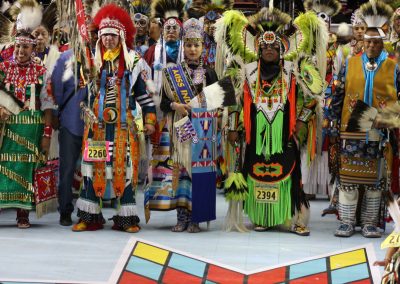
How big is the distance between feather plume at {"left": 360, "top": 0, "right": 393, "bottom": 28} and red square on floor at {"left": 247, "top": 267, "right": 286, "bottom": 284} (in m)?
2.00

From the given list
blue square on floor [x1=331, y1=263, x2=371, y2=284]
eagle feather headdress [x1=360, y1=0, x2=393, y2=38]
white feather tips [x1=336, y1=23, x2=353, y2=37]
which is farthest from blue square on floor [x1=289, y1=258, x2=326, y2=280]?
white feather tips [x1=336, y1=23, x2=353, y2=37]

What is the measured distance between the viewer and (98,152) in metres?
7.13

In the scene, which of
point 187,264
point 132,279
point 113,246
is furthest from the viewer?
point 113,246

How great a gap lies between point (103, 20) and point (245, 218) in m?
1.90

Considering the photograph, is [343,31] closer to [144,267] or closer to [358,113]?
[358,113]

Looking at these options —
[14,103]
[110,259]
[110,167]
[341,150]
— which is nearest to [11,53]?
[14,103]

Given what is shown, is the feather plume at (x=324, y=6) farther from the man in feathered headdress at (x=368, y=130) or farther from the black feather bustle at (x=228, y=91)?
the black feather bustle at (x=228, y=91)

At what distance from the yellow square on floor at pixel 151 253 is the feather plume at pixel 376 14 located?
7.41 feet

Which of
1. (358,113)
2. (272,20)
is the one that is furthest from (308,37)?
(358,113)

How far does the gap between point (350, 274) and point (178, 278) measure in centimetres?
96

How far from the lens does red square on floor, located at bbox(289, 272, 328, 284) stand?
571 cm

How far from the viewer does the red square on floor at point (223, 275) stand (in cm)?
579

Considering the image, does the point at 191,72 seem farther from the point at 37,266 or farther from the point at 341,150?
the point at 37,266

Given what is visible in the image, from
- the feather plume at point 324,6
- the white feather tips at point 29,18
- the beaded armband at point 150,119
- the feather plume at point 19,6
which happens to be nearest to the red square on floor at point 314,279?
the beaded armband at point 150,119
